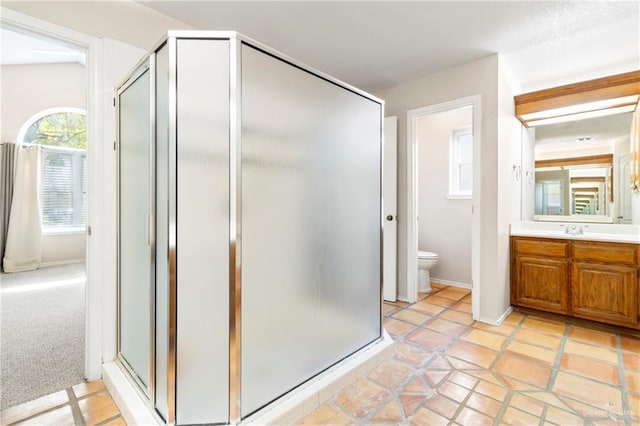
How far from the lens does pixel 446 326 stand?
2629mm

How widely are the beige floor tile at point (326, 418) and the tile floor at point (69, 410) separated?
0.91 meters

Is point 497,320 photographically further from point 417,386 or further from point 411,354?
point 417,386

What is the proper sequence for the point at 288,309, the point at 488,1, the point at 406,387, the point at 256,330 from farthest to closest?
the point at 488,1
the point at 406,387
the point at 288,309
the point at 256,330

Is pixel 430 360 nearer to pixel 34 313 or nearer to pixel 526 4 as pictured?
pixel 526 4

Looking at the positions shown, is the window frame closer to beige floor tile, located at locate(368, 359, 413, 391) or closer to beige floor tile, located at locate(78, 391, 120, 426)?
beige floor tile, located at locate(368, 359, 413, 391)

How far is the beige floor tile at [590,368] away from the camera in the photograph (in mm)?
1842

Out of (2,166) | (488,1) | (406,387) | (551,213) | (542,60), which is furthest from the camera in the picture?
(2,166)

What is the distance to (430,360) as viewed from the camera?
80.8 inches

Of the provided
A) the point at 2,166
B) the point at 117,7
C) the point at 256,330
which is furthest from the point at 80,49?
the point at 2,166

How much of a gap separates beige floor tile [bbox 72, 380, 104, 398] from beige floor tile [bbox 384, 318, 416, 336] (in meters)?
2.06

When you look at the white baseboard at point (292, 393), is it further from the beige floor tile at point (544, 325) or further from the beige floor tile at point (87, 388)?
the beige floor tile at point (544, 325)

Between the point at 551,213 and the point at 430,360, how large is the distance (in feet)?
7.53

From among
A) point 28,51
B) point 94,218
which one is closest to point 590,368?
point 94,218

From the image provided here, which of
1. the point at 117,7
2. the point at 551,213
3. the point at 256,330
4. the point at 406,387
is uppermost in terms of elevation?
the point at 117,7
